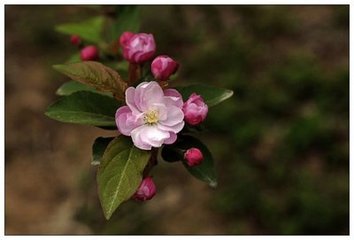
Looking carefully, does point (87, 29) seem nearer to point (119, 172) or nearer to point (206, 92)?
point (206, 92)

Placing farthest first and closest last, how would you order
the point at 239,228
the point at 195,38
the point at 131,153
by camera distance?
the point at 195,38 → the point at 239,228 → the point at 131,153

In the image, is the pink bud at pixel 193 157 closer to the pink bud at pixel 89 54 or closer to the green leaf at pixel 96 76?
the green leaf at pixel 96 76

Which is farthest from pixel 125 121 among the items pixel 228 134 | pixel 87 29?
pixel 228 134

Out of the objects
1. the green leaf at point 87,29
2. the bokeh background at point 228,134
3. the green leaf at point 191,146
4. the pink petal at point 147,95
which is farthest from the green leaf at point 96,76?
the bokeh background at point 228,134

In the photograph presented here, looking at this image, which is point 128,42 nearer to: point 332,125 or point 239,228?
point 239,228

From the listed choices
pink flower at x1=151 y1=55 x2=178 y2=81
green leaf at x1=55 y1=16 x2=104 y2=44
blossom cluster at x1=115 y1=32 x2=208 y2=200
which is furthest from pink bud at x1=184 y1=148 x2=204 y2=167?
green leaf at x1=55 y1=16 x2=104 y2=44

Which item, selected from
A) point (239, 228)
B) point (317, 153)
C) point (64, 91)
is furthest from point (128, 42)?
point (317, 153)
